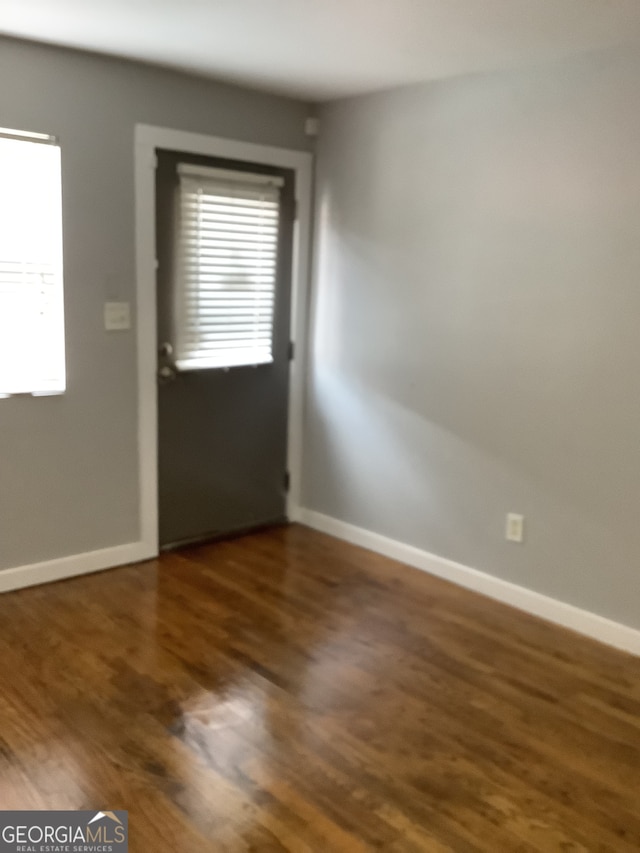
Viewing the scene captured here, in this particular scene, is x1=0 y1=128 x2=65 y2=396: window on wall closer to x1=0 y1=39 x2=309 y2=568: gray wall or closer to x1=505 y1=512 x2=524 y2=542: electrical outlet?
x1=0 y1=39 x2=309 y2=568: gray wall

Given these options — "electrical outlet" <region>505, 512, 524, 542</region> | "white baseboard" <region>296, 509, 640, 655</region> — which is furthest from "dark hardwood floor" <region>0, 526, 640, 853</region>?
"electrical outlet" <region>505, 512, 524, 542</region>

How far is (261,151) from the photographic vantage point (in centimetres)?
403

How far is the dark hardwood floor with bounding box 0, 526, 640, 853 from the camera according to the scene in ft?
7.04

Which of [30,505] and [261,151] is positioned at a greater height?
[261,151]

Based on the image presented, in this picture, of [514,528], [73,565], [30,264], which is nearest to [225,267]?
[30,264]

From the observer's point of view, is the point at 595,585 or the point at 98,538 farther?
the point at 98,538

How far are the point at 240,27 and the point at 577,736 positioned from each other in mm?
2731

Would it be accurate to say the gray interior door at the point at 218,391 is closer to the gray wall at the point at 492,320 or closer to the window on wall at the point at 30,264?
the gray wall at the point at 492,320

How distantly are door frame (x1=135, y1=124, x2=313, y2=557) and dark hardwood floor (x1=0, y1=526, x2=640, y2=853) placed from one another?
50cm

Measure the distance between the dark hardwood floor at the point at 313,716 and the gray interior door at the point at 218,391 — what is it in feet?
1.75

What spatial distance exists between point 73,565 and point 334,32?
2.54m

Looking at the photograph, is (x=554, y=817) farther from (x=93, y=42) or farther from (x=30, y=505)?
(x=93, y=42)

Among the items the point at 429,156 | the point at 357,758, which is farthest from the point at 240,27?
the point at 357,758

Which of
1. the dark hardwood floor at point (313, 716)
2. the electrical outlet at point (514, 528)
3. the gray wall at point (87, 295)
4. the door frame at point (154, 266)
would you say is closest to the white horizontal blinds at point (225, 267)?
the door frame at point (154, 266)
